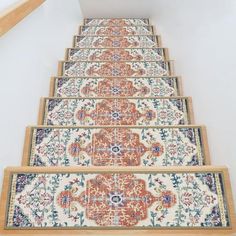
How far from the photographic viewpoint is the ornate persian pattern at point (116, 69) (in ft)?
7.91

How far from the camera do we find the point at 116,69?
2441 mm

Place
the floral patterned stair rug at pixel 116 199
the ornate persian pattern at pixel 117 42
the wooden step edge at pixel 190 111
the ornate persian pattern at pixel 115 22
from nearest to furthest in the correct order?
the floral patterned stair rug at pixel 116 199
the wooden step edge at pixel 190 111
the ornate persian pattern at pixel 117 42
the ornate persian pattern at pixel 115 22

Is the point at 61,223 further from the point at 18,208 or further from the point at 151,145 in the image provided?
the point at 151,145

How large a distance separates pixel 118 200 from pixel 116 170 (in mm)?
129

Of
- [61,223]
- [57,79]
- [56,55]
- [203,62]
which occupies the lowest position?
[61,223]

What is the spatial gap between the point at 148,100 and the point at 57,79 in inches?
29.0

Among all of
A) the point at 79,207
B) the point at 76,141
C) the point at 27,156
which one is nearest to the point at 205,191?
the point at 79,207

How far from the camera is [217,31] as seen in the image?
1.43 m

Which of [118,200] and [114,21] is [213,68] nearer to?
[118,200]

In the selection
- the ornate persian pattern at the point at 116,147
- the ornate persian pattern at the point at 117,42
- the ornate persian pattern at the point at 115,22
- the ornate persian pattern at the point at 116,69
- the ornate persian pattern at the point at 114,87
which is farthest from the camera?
the ornate persian pattern at the point at 115,22

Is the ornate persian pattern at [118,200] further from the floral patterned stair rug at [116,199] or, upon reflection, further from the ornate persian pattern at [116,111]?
the ornate persian pattern at [116,111]

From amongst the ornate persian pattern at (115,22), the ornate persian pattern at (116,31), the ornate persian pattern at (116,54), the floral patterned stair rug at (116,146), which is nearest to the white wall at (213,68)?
the floral patterned stair rug at (116,146)

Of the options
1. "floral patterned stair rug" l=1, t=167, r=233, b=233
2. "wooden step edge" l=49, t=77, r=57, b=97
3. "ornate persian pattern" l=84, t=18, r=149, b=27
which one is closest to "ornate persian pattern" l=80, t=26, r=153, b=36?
"ornate persian pattern" l=84, t=18, r=149, b=27

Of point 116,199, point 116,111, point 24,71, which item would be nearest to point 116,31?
point 116,111
